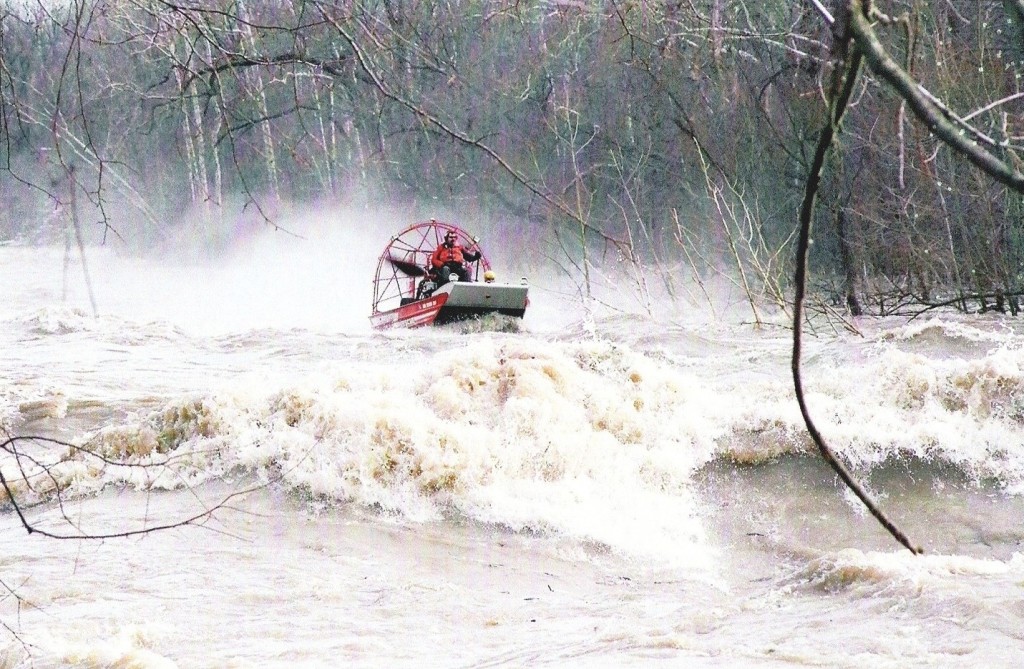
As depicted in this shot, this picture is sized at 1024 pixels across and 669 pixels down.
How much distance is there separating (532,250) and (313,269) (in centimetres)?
650

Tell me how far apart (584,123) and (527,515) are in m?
19.8

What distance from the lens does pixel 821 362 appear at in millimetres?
12203

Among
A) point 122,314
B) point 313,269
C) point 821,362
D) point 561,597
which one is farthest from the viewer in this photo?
point 313,269

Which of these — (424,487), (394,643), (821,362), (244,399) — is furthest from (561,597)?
(821,362)

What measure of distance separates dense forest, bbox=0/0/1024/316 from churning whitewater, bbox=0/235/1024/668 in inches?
38.7

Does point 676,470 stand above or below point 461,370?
below

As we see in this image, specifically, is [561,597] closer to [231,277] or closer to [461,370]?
[461,370]

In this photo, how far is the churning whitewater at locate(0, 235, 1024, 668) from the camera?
14.6 feet

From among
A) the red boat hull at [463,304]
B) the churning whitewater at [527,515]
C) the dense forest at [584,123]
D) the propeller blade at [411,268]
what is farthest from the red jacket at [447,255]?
the churning whitewater at [527,515]

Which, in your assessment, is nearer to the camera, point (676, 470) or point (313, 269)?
point (676, 470)

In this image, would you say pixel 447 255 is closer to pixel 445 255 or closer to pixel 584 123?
pixel 445 255

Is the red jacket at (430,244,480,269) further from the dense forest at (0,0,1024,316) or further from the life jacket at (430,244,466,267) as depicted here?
the dense forest at (0,0,1024,316)

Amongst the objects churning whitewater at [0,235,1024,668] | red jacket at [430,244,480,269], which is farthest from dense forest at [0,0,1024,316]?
red jacket at [430,244,480,269]

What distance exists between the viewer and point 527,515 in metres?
6.89
